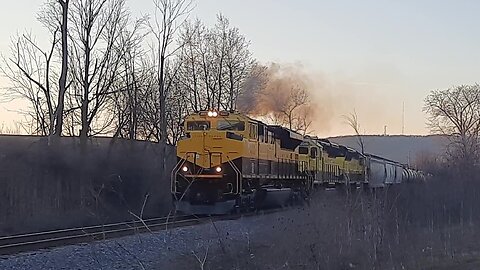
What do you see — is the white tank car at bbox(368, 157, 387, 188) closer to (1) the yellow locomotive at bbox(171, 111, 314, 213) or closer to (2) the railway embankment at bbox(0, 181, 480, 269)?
(1) the yellow locomotive at bbox(171, 111, 314, 213)

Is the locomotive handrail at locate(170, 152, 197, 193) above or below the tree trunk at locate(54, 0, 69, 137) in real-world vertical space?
below

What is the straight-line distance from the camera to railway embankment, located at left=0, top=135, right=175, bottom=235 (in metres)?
24.5

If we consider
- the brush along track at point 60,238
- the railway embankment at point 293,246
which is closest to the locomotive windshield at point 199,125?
the railway embankment at point 293,246

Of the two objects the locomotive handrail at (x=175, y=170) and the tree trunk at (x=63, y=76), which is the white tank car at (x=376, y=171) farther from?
the locomotive handrail at (x=175, y=170)

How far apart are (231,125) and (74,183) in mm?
8213

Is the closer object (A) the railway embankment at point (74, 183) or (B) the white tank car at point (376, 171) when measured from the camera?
(A) the railway embankment at point (74, 183)

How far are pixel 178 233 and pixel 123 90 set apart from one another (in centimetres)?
2092

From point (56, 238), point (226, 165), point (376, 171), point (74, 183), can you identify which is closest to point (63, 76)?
point (74, 183)

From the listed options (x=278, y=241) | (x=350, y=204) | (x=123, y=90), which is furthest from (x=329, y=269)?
(x=123, y=90)

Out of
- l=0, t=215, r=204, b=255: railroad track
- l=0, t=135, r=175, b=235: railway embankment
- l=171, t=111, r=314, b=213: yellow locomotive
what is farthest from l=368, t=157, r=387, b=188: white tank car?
l=0, t=215, r=204, b=255: railroad track

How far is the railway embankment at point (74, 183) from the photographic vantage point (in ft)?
80.5

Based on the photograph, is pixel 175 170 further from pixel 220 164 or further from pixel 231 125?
pixel 231 125

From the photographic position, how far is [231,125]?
24.8 m

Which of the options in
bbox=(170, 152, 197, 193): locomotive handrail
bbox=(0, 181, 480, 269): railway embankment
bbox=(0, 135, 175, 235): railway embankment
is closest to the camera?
bbox=(0, 181, 480, 269): railway embankment
